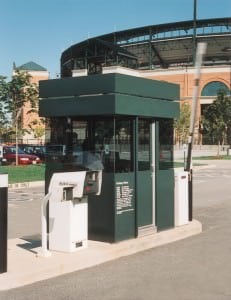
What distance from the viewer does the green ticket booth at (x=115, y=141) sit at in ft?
26.4

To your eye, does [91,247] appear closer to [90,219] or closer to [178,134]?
[90,219]

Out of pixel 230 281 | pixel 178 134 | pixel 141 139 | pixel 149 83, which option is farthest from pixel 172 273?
pixel 178 134

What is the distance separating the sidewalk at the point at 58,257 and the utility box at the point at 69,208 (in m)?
0.17

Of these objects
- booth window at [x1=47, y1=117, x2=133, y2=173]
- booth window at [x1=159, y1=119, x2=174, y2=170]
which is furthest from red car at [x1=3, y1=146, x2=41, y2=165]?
booth window at [x1=47, y1=117, x2=133, y2=173]

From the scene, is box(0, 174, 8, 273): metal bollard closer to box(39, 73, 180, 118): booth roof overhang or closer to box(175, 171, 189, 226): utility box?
box(39, 73, 180, 118): booth roof overhang

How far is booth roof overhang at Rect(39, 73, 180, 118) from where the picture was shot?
791cm

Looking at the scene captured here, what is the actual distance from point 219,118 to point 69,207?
162 ft

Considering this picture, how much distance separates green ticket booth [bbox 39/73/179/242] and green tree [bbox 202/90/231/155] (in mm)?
45704

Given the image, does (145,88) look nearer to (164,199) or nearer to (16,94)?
(164,199)

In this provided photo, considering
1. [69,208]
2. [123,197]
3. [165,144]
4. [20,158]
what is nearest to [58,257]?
[69,208]

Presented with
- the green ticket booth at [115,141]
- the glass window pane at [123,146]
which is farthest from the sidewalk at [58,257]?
the glass window pane at [123,146]

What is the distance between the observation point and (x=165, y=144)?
31.0 feet

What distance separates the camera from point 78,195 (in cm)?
725

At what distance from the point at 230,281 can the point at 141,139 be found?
291cm
